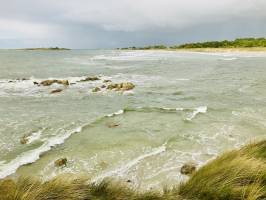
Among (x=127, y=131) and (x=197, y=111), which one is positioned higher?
(x=127, y=131)

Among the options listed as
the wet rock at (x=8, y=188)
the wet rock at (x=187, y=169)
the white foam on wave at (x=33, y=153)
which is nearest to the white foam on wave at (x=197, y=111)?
the white foam on wave at (x=33, y=153)

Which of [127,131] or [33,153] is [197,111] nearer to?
[127,131]

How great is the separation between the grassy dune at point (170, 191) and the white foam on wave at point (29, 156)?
13.2ft

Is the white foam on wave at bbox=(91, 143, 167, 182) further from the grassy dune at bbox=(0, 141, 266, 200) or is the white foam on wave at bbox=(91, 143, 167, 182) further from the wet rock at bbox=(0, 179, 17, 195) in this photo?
the wet rock at bbox=(0, 179, 17, 195)

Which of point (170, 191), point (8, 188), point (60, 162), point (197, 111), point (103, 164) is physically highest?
point (8, 188)

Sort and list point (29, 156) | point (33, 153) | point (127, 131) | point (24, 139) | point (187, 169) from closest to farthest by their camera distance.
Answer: point (187, 169), point (29, 156), point (33, 153), point (24, 139), point (127, 131)

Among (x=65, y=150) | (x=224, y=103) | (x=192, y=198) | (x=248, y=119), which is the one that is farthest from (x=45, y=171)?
(x=224, y=103)

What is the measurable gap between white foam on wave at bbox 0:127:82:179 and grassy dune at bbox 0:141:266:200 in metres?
4.02

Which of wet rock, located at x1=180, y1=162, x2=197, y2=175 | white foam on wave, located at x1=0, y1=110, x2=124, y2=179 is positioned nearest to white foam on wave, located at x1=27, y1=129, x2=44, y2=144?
white foam on wave, located at x1=0, y1=110, x2=124, y2=179

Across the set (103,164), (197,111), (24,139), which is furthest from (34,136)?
(197,111)

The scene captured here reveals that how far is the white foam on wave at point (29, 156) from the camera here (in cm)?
938

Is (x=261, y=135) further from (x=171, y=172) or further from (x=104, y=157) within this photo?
(x=104, y=157)

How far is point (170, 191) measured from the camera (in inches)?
228

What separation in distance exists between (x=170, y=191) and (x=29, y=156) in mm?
6177
